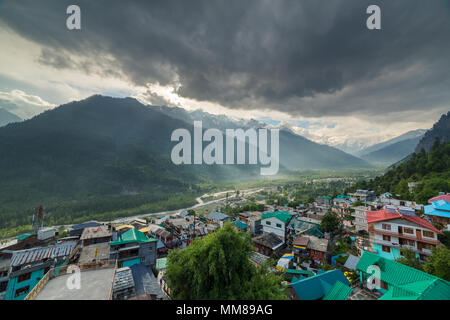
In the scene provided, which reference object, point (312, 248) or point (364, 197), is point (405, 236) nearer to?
point (312, 248)

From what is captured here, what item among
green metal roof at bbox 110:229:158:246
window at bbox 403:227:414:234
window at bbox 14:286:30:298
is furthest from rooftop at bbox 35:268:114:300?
window at bbox 403:227:414:234

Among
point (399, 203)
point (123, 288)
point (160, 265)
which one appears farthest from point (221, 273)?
point (399, 203)

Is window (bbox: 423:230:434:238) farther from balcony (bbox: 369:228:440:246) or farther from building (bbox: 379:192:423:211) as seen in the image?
building (bbox: 379:192:423:211)

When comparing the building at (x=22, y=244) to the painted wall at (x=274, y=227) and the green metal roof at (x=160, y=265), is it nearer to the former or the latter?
the green metal roof at (x=160, y=265)

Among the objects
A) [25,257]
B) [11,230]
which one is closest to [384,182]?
[25,257]

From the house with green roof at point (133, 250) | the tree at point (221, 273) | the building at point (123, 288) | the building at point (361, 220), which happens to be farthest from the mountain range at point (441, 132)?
the building at point (123, 288)
